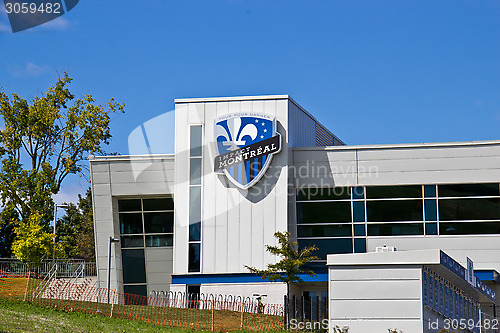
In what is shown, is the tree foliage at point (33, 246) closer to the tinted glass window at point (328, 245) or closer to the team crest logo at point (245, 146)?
the team crest logo at point (245, 146)

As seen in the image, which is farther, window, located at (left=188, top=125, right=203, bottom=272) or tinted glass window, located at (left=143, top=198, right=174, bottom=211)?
tinted glass window, located at (left=143, top=198, right=174, bottom=211)

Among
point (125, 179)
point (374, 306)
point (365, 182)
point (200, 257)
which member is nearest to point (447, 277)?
point (374, 306)

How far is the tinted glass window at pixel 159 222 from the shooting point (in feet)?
143

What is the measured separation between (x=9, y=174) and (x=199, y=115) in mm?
23130

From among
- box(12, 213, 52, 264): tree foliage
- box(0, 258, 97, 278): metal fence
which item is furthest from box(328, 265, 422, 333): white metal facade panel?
box(12, 213, 52, 264): tree foliage

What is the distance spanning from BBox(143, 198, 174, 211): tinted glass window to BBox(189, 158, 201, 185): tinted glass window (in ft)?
9.73

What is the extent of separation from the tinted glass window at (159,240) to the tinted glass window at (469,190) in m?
14.6

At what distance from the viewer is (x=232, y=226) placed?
39.6 m

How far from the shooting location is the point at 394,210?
132ft

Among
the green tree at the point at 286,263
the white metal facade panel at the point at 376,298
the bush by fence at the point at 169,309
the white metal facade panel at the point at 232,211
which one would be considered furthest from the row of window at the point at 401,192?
the white metal facade panel at the point at 376,298

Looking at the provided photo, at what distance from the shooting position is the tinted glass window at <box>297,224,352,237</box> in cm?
4050

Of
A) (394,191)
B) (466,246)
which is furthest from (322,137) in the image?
(466,246)

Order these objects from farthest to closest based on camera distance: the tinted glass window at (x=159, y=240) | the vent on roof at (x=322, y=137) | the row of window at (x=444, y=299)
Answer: the vent on roof at (x=322, y=137) → the tinted glass window at (x=159, y=240) → the row of window at (x=444, y=299)

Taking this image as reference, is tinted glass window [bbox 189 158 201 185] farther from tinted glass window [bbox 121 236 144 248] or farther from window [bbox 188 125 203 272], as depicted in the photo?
tinted glass window [bbox 121 236 144 248]
